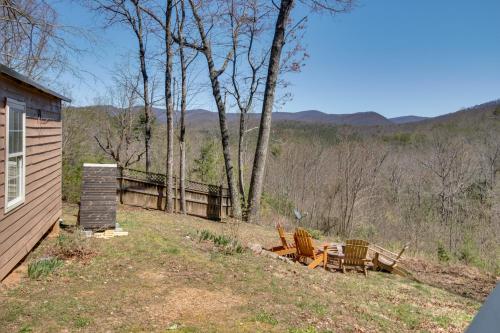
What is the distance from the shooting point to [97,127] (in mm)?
19609

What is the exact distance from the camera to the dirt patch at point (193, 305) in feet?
15.9

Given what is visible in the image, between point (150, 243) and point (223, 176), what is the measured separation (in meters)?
18.8

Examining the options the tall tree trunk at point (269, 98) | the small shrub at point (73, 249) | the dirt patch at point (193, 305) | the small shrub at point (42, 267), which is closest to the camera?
the dirt patch at point (193, 305)

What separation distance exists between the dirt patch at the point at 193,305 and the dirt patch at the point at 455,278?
20.7 ft

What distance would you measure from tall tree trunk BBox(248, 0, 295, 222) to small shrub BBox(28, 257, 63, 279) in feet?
27.4

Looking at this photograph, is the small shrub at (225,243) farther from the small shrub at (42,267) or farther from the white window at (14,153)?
the white window at (14,153)

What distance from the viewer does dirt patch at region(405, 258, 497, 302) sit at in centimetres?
936

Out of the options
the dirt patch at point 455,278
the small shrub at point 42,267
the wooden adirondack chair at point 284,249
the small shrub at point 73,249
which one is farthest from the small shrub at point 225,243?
the dirt patch at point 455,278

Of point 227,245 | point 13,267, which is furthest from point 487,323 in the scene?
point 227,245

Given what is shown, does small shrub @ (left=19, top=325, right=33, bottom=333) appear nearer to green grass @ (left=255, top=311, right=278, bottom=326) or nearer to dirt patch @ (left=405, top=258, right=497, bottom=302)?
green grass @ (left=255, top=311, right=278, bottom=326)

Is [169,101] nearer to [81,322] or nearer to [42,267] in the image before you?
[42,267]

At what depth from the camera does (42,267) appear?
577 centimetres

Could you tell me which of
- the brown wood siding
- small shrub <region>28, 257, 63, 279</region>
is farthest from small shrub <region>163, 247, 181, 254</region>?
the brown wood siding

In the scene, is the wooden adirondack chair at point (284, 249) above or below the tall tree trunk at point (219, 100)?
below
